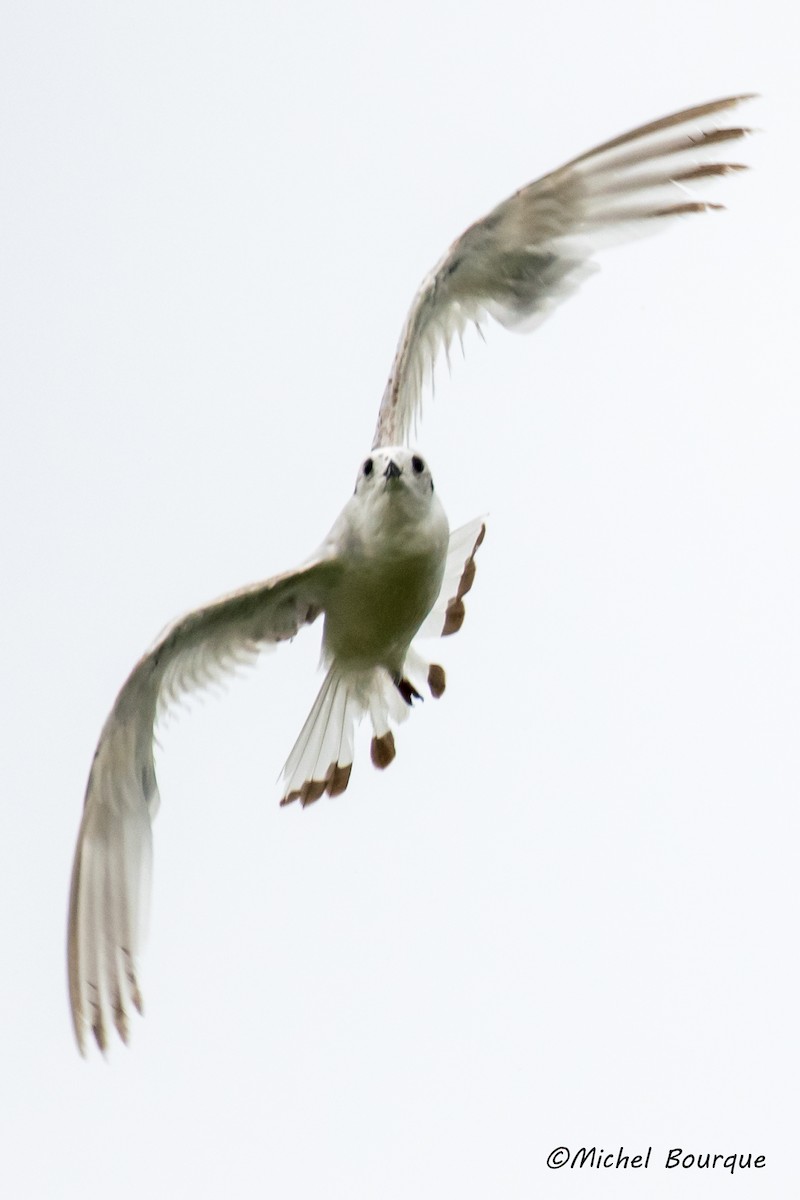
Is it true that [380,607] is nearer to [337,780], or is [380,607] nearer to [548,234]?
[337,780]

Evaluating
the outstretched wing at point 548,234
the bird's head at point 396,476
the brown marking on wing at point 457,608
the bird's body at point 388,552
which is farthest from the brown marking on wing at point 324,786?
the bird's head at point 396,476

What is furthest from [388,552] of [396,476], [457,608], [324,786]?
[324,786]

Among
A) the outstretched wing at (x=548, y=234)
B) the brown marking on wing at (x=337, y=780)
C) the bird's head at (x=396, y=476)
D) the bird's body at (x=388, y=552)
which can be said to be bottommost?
the brown marking on wing at (x=337, y=780)

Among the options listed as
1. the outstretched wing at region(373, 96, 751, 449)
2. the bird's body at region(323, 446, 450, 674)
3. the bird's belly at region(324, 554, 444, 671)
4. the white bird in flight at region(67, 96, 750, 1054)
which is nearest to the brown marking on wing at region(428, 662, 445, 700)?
the white bird in flight at region(67, 96, 750, 1054)

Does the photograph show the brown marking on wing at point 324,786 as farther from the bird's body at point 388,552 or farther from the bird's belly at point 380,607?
the bird's body at point 388,552

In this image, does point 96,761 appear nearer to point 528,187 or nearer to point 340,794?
point 340,794

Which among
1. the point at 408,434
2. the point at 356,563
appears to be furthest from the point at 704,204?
the point at 356,563
